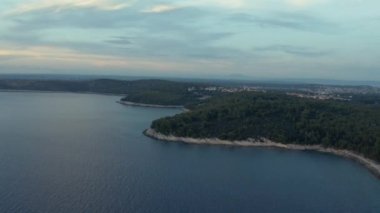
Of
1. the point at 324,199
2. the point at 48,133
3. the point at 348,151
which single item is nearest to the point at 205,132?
the point at 348,151

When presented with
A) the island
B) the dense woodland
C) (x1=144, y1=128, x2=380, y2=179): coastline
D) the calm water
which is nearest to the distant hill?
the dense woodland

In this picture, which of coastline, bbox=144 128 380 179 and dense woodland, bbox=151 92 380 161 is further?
dense woodland, bbox=151 92 380 161

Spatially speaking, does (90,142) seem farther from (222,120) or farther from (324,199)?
(324,199)

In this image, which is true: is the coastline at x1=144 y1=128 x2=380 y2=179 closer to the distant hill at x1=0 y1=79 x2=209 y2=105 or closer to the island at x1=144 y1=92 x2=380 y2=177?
the island at x1=144 y1=92 x2=380 y2=177

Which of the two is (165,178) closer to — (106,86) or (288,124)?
(288,124)

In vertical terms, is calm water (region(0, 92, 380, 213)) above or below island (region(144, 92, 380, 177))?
below

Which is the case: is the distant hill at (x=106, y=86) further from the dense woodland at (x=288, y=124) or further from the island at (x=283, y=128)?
the island at (x=283, y=128)

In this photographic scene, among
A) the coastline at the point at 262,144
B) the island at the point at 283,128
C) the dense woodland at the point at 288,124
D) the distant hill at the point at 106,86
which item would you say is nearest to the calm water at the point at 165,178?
the coastline at the point at 262,144

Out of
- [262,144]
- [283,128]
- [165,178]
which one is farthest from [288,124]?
[165,178]
